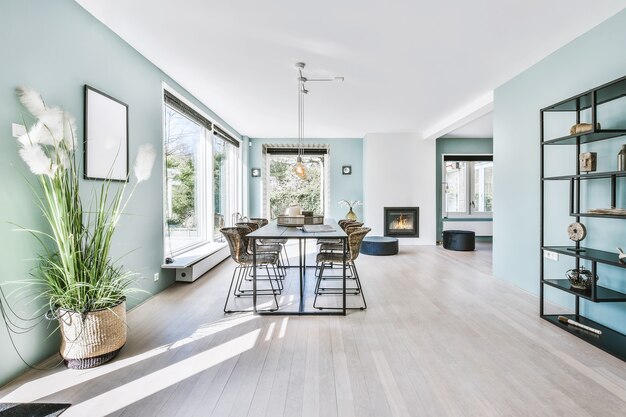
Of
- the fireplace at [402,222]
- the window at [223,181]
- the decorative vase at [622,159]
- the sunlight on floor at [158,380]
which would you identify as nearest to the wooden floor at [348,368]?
the sunlight on floor at [158,380]

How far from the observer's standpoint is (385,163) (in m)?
7.63

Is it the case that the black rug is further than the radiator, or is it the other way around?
the radiator

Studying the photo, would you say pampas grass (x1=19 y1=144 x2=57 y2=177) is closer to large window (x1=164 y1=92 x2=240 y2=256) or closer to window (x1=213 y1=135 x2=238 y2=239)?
large window (x1=164 y1=92 x2=240 y2=256)

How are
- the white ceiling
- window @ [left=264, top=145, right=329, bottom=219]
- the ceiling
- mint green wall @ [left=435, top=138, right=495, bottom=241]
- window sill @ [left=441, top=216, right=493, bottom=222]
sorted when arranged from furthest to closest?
1. window @ [left=264, top=145, right=329, bottom=219]
2. mint green wall @ [left=435, top=138, right=495, bottom=241]
3. window sill @ [left=441, top=216, right=493, bottom=222]
4. the white ceiling
5. the ceiling

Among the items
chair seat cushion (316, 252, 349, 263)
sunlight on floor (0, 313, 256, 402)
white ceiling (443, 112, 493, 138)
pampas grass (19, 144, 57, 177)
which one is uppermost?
white ceiling (443, 112, 493, 138)

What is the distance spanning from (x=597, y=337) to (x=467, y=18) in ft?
9.49

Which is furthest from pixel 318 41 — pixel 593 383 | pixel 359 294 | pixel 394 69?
pixel 593 383

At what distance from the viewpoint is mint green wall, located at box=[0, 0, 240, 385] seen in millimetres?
1975

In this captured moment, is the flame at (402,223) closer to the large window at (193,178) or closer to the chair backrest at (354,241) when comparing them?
the large window at (193,178)

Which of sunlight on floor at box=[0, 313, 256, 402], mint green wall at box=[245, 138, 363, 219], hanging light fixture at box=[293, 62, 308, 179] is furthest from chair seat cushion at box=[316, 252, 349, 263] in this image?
mint green wall at box=[245, 138, 363, 219]

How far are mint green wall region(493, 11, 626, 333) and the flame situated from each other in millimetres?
3218

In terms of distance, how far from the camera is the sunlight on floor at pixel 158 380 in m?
1.74

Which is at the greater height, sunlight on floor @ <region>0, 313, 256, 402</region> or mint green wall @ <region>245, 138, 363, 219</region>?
mint green wall @ <region>245, 138, 363, 219</region>

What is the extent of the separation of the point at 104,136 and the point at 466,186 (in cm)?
805
